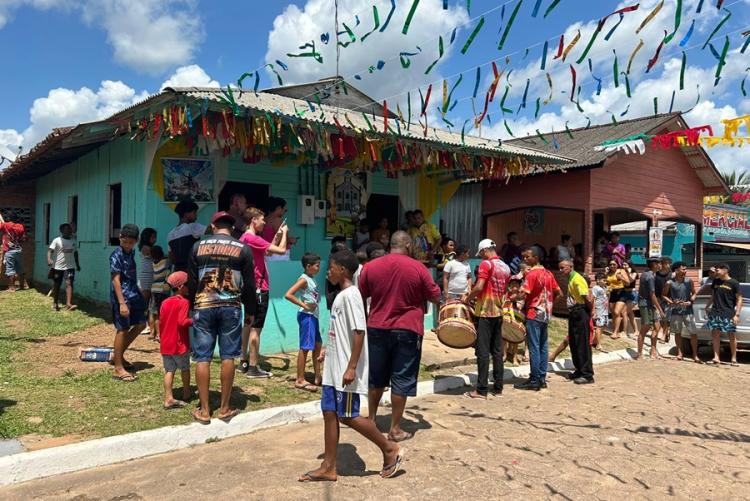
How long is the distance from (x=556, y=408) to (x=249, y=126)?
5030mm

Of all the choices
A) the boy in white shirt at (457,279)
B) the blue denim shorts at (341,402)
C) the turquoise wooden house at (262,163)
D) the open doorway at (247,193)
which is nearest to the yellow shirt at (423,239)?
the turquoise wooden house at (262,163)

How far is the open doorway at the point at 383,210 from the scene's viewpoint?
1163 centimetres

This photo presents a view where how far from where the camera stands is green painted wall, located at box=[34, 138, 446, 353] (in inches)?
313

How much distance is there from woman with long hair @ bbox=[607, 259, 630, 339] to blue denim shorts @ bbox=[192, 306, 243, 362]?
8.75 meters

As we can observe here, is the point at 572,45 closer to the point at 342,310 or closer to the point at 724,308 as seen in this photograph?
the point at 342,310

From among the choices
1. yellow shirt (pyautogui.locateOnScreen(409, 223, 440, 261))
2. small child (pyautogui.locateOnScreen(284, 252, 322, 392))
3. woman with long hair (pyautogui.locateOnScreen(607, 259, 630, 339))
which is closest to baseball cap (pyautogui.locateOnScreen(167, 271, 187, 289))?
small child (pyautogui.locateOnScreen(284, 252, 322, 392))

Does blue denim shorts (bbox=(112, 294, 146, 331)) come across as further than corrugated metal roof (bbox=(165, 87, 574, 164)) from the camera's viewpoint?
No

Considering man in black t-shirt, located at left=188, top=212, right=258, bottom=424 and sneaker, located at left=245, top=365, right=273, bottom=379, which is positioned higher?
man in black t-shirt, located at left=188, top=212, right=258, bottom=424

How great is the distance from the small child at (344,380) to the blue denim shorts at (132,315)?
2.96 m

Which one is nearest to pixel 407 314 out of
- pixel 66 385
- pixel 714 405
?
pixel 66 385

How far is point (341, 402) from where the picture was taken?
149 inches

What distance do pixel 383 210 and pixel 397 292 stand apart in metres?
7.20

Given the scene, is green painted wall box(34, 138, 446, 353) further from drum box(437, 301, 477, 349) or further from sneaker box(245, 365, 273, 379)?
drum box(437, 301, 477, 349)

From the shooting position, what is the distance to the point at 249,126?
285 inches
